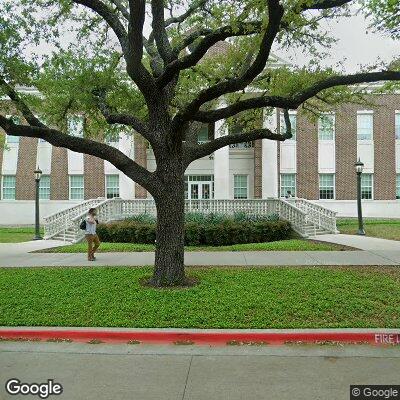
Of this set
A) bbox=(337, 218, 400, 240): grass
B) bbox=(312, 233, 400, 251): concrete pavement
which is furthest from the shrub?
bbox=(337, 218, 400, 240): grass

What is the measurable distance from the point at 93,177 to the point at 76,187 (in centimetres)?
146

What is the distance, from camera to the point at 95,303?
320 inches

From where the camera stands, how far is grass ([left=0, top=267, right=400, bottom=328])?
7160mm

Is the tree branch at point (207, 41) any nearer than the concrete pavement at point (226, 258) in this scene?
Yes

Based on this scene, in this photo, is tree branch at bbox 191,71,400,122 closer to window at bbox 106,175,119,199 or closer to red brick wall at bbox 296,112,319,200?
red brick wall at bbox 296,112,319,200

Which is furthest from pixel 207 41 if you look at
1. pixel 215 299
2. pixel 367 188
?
pixel 367 188

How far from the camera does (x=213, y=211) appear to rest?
22516 mm

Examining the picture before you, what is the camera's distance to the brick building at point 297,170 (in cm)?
2870

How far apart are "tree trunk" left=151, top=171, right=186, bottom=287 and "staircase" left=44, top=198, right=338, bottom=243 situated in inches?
398

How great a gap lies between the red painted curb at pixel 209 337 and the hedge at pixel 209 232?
1152 cm

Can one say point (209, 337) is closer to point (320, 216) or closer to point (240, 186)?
point (320, 216)

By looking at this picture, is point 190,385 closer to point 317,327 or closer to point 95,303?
point 317,327

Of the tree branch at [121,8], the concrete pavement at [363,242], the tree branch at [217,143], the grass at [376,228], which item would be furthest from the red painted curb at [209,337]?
the grass at [376,228]

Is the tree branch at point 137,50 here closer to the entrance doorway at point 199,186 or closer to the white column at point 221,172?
the white column at point 221,172
